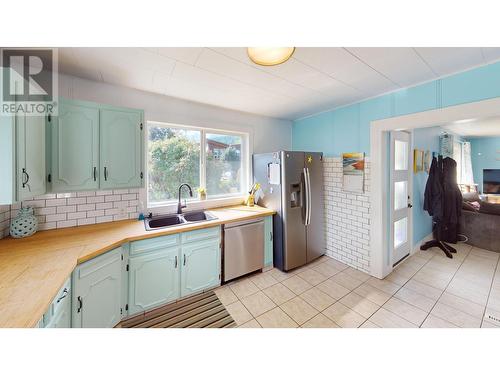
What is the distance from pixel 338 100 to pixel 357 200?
139 centimetres

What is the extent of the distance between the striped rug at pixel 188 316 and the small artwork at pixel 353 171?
2211mm

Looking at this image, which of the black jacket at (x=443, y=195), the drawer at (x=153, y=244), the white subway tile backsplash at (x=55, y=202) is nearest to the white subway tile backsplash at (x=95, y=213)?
the white subway tile backsplash at (x=55, y=202)

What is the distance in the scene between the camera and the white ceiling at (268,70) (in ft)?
4.61

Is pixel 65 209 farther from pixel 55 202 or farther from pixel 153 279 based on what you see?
pixel 153 279

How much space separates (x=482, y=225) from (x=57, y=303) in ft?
18.2

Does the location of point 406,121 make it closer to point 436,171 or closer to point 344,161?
point 344,161

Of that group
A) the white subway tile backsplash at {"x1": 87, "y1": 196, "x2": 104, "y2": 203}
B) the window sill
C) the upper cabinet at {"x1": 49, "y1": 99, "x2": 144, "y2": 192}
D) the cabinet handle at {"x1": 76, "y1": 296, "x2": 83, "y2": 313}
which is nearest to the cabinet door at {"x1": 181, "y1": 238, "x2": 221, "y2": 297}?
the window sill

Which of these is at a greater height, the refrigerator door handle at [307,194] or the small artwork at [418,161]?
the small artwork at [418,161]

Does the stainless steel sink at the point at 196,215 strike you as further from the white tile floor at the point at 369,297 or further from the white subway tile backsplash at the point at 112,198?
the white tile floor at the point at 369,297

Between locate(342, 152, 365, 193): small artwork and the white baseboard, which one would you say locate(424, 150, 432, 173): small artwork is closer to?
the white baseboard

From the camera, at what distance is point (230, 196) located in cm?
292

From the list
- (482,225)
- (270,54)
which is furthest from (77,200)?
(482,225)

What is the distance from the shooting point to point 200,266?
1.98 m
